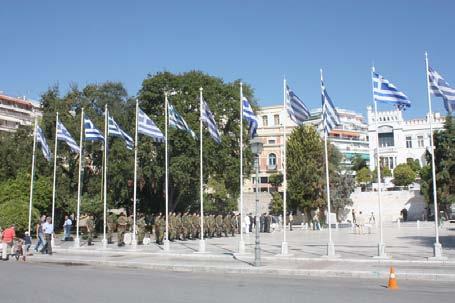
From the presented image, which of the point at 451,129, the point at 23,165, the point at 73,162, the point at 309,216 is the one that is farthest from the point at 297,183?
the point at 23,165

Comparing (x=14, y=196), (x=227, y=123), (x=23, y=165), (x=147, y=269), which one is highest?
(x=227, y=123)

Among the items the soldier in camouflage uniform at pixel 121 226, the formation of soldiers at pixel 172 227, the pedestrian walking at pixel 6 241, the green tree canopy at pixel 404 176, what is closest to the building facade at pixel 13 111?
the green tree canopy at pixel 404 176

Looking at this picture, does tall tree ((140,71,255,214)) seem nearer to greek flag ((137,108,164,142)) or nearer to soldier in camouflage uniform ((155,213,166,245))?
soldier in camouflage uniform ((155,213,166,245))

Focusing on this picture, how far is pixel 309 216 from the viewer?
2527 inches

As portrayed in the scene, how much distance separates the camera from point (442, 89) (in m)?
20.3

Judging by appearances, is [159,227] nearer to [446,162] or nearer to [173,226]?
[173,226]

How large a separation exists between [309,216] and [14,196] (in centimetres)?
3535

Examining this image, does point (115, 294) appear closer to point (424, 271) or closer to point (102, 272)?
point (102, 272)

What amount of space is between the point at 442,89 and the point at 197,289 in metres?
12.8

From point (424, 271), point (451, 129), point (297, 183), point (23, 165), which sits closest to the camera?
point (424, 271)

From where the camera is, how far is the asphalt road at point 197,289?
11914 mm

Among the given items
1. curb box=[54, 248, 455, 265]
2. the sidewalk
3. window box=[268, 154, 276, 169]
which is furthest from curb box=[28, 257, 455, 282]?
window box=[268, 154, 276, 169]

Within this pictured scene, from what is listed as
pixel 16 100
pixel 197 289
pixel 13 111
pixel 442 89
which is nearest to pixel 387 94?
pixel 442 89

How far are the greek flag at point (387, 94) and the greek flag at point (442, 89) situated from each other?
114 centimetres
